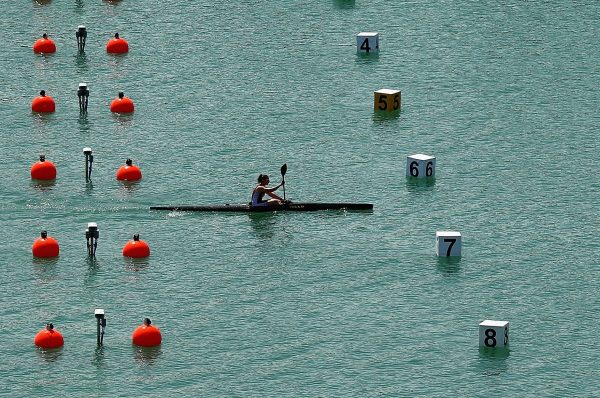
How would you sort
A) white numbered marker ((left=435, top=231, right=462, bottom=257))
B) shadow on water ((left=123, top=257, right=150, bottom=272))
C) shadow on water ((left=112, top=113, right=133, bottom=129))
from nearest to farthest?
shadow on water ((left=123, top=257, right=150, bottom=272)) < white numbered marker ((left=435, top=231, right=462, bottom=257)) < shadow on water ((left=112, top=113, right=133, bottom=129))

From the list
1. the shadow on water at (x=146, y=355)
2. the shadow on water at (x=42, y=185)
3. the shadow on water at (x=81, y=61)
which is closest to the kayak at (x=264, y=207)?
the shadow on water at (x=42, y=185)

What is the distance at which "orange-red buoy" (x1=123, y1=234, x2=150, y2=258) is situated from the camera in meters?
73.2

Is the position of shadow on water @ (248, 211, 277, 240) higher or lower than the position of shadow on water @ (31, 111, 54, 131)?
lower

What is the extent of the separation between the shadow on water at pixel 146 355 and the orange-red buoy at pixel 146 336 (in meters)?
0.16

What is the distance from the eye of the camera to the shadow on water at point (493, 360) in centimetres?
6469

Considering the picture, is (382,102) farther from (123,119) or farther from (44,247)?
(44,247)

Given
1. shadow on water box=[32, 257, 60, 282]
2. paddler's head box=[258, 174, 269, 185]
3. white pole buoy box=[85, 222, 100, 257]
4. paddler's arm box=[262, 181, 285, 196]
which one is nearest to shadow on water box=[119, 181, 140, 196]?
paddler's head box=[258, 174, 269, 185]

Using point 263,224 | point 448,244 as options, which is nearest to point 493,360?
point 448,244

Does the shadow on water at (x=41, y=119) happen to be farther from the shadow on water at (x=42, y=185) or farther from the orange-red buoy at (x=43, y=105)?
the shadow on water at (x=42, y=185)

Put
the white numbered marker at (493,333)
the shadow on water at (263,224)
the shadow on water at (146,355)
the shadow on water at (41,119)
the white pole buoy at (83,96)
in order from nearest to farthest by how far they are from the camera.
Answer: the shadow on water at (146,355) < the white numbered marker at (493,333) < the shadow on water at (263,224) < the white pole buoy at (83,96) < the shadow on water at (41,119)

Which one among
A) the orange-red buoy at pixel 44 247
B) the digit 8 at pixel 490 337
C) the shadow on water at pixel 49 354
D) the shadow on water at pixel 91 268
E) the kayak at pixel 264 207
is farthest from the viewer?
the kayak at pixel 264 207

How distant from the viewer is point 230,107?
9100cm

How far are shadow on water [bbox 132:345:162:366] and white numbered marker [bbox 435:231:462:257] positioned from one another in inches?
472

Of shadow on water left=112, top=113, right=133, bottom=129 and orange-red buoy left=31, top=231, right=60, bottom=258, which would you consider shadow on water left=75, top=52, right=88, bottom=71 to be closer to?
shadow on water left=112, top=113, right=133, bottom=129
